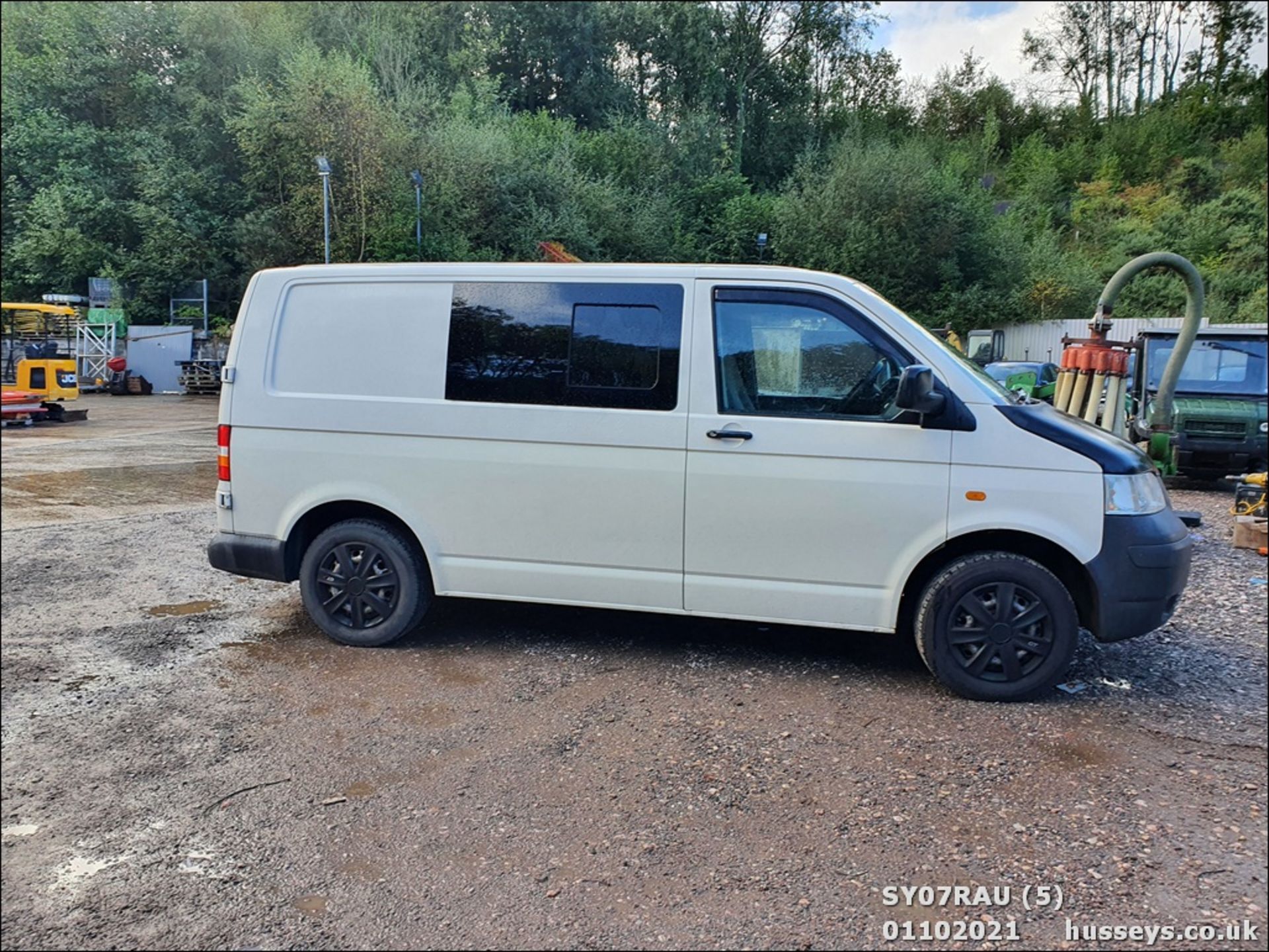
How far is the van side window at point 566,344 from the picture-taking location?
3916mm

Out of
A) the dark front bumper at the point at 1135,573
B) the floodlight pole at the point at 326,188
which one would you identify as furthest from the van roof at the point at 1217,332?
the floodlight pole at the point at 326,188

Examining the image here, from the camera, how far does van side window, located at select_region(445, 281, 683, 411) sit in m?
3.92

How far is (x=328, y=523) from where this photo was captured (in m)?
4.40

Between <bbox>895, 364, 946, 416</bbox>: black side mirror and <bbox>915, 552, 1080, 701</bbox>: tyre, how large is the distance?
0.70 meters

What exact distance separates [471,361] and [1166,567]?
10.5ft

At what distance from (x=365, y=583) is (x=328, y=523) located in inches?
16.0

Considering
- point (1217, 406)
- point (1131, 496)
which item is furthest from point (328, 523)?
point (1217, 406)

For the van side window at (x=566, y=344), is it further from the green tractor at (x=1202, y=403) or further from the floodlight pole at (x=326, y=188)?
the floodlight pole at (x=326, y=188)

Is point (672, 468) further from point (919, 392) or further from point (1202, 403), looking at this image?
point (1202, 403)

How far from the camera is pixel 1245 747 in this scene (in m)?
3.18

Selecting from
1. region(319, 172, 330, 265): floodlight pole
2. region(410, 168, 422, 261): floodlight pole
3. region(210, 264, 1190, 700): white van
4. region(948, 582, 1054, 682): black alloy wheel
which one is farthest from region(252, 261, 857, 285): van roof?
region(410, 168, 422, 261): floodlight pole

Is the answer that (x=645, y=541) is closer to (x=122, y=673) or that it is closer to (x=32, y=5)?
(x=122, y=673)

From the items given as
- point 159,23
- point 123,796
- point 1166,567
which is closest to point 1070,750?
point 1166,567

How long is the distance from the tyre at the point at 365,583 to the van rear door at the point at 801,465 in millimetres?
1391
